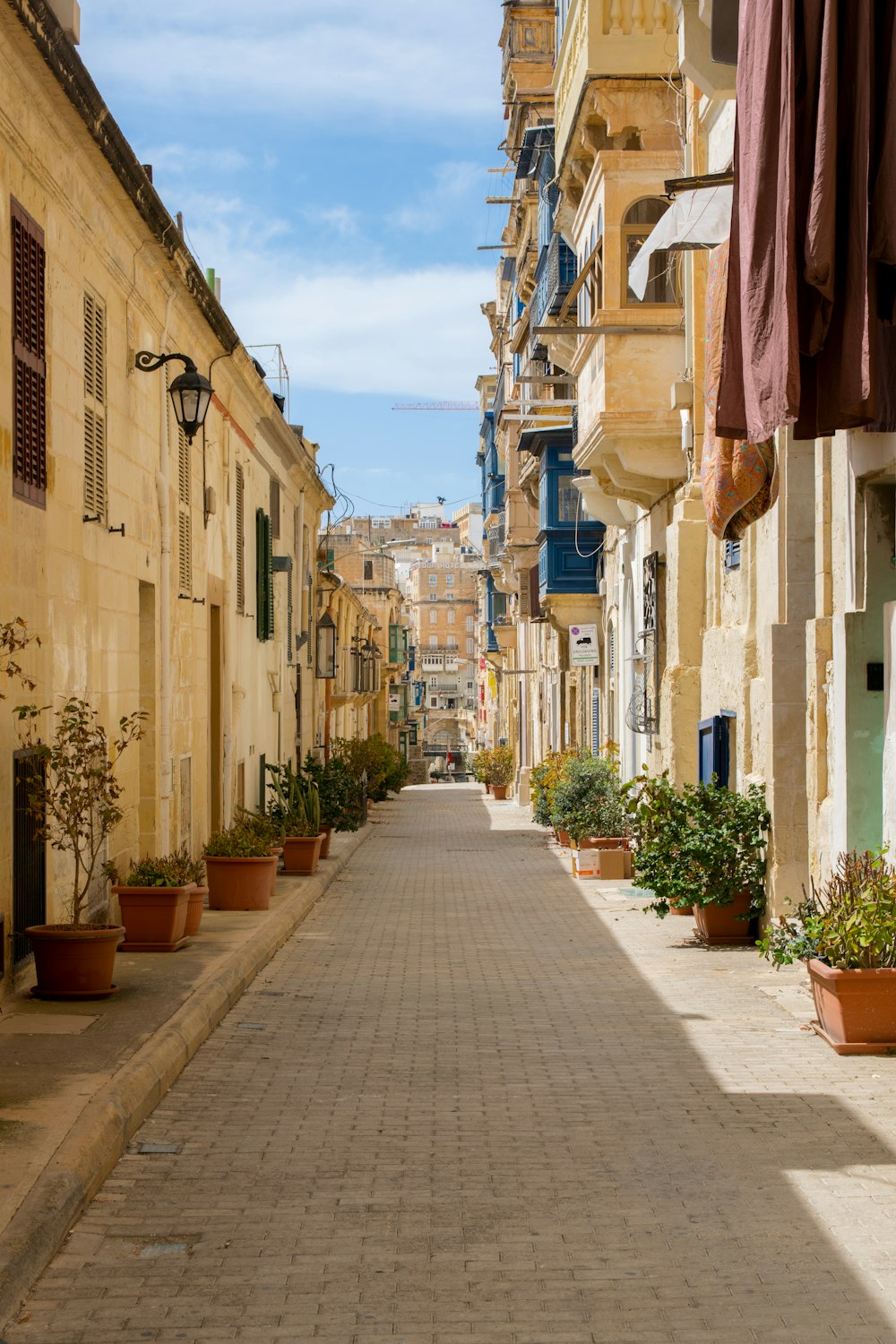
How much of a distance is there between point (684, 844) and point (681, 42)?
Result: 19.6 ft

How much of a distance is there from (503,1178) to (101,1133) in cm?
164

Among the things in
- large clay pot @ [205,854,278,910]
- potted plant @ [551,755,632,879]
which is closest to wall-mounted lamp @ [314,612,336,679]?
potted plant @ [551,755,632,879]

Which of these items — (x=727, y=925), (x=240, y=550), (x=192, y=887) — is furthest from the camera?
(x=240, y=550)

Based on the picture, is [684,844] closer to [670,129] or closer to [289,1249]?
[289,1249]

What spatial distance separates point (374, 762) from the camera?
125 ft

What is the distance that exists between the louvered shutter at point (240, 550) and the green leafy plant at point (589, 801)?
17.0 feet

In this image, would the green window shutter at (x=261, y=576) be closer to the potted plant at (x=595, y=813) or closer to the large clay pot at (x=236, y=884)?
the potted plant at (x=595, y=813)

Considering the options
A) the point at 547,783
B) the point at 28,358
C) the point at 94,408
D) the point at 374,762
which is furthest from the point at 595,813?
the point at 374,762

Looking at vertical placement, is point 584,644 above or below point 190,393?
below

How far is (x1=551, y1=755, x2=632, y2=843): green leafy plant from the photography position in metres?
20.3

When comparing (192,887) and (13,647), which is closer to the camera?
(13,647)

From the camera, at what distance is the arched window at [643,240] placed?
17.8 meters

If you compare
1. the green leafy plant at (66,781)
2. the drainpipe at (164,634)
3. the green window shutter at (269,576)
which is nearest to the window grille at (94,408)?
the green leafy plant at (66,781)

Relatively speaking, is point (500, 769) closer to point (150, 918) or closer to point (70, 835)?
point (150, 918)
